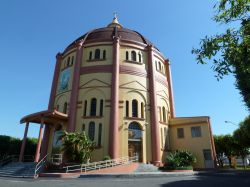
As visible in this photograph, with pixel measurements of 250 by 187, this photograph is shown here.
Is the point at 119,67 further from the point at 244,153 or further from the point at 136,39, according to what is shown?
the point at 244,153

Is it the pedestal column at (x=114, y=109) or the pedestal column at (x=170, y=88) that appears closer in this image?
the pedestal column at (x=114, y=109)

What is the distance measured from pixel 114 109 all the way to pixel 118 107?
3.71ft

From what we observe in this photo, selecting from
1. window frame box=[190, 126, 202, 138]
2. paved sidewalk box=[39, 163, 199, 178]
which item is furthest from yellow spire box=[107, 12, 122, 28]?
paved sidewalk box=[39, 163, 199, 178]

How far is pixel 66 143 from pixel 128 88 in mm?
11023

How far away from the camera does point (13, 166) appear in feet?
70.4

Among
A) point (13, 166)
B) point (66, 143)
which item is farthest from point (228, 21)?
point (13, 166)

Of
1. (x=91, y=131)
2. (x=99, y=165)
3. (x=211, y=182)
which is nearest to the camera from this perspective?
(x=211, y=182)

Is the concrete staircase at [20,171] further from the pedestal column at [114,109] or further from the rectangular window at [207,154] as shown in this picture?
the rectangular window at [207,154]

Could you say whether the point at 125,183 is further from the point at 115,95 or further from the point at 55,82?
the point at 55,82

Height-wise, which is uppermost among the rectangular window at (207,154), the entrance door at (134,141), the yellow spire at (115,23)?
the yellow spire at (115,23)

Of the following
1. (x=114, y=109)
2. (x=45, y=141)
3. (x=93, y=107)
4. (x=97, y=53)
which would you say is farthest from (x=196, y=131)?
(x=45, y=141)

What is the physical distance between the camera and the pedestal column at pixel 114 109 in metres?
22.6

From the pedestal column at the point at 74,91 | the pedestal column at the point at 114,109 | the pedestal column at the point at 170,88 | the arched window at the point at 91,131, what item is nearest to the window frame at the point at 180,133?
the pedestal column at the point at 170,88

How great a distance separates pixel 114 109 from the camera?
24234 mm
